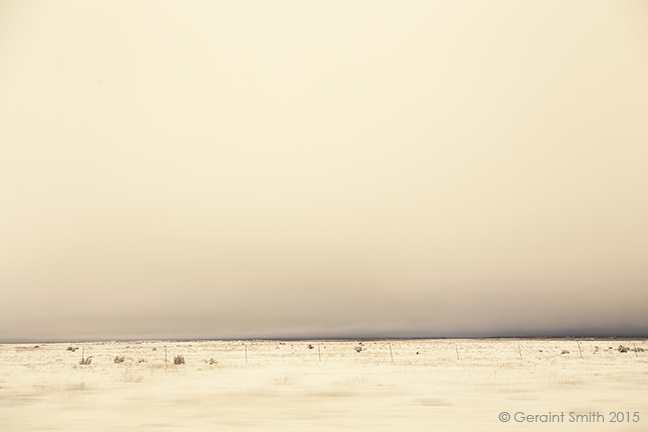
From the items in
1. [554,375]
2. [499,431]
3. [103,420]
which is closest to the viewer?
[499,431]

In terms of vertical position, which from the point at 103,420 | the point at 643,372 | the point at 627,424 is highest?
the point at 103,420

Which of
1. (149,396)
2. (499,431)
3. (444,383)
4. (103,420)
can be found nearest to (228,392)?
(149,396)

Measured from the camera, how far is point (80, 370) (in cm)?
2711

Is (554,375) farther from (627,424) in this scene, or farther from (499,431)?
(499,431)

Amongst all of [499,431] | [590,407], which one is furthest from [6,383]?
[590,407]

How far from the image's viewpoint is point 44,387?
62.2 ft

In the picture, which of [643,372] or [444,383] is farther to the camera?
[643,372]

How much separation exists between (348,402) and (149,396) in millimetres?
7763

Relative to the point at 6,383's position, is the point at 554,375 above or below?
below

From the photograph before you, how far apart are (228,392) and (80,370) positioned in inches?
570

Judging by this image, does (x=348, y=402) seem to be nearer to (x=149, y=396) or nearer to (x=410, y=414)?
(x=410, y=414)

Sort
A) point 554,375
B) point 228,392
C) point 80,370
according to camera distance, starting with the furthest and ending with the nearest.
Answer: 1. point 80,370
2. point 554,375
3. point 228,392

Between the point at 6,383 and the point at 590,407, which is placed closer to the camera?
the point at 590,407

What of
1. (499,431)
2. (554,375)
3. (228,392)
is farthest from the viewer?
(554,375)
